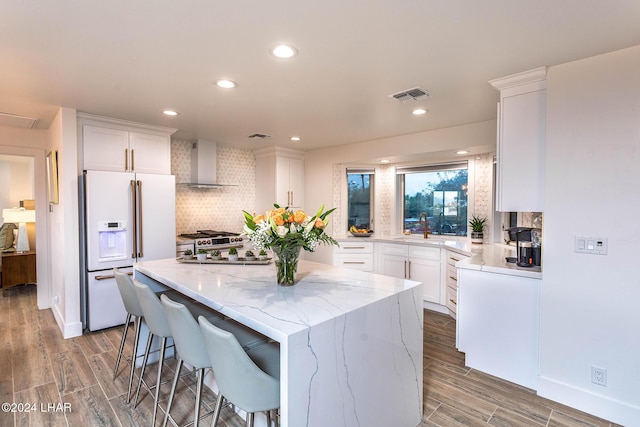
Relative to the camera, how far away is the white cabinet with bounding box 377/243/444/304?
4.22 m

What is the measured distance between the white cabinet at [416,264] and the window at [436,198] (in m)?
0.72

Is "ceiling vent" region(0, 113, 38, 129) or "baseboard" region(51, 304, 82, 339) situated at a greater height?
"ceiling vent" region(0, 113, 38, 129)

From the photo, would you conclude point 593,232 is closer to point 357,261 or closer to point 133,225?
point 357,261

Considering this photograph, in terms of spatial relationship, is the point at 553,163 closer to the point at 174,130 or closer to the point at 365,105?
the point at 365,105

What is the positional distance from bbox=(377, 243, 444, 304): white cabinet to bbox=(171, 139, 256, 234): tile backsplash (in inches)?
97.6

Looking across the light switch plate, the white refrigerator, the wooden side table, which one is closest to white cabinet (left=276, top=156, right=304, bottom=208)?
the white refrigerator

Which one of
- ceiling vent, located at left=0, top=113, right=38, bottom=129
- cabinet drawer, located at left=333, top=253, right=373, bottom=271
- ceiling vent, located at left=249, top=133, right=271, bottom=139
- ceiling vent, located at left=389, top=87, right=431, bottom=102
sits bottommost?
cabinet drawer, located at left=333, top=253, right=373, bottom=271

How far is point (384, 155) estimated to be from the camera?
4594 millimetres

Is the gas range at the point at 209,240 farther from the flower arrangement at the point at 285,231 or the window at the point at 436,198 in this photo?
the window at the point at 436,198

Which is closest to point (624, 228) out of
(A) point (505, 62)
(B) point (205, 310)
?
(A) point (505, 62)

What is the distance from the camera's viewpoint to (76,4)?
5.18 ft

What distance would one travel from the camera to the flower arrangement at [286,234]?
1904mm

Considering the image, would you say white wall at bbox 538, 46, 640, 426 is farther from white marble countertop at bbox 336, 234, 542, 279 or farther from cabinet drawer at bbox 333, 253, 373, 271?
cabinet drawer at bbox 333, 253, 373, 271

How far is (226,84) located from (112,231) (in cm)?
215
